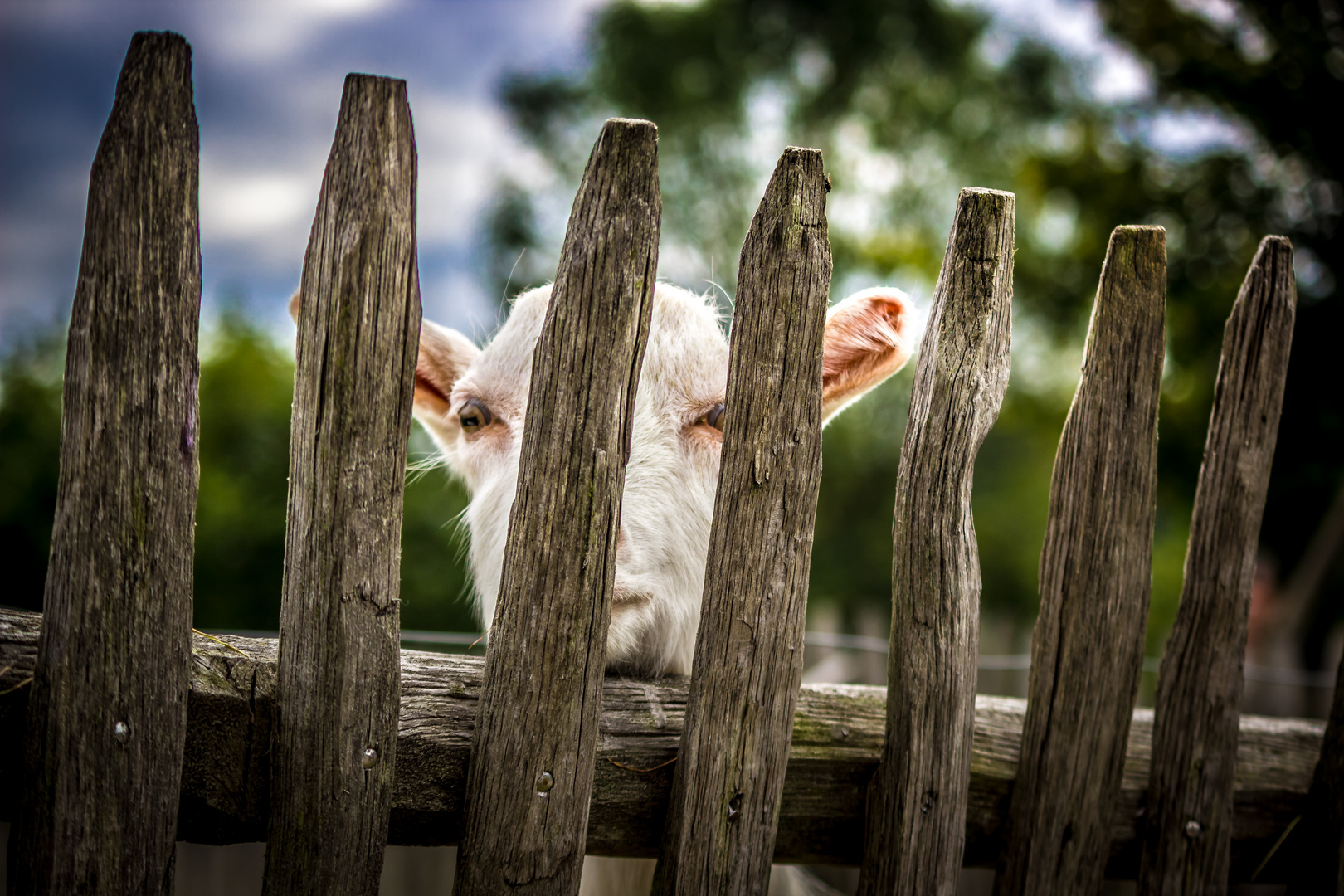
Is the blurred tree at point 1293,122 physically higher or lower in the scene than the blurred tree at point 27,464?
higher

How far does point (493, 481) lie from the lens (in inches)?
92.8

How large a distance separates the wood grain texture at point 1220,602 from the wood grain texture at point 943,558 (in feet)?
2.06

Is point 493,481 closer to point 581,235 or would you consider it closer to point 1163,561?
point 581,235

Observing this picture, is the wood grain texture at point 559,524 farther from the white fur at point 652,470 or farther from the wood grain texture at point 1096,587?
the wood grain texture at point 1096,587

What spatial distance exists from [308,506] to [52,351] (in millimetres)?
12469

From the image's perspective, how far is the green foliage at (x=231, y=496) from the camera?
9.66 m

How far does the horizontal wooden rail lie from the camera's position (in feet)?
5.33

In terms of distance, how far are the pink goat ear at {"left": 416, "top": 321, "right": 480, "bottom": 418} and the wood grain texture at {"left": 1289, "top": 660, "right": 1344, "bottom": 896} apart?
2.54 metres

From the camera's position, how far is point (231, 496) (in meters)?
11.4

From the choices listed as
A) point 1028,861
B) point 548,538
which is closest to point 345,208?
point 548,538

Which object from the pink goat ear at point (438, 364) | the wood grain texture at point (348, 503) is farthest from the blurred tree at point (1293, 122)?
the wood grain texture at point (348, 503)

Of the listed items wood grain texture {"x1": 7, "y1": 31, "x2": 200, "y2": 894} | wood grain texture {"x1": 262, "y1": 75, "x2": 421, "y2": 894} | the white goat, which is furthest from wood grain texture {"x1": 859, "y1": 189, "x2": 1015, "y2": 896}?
wood grain texture {"x1": 7, "y1": 31, "x2": 200, "y2": 894}

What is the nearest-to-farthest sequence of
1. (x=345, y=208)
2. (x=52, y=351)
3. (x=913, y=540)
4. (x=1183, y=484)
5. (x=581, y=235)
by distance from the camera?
(x=345, y=208)
(x=581, y=235)
(x=913, y=540)
(x=1183, y=484)
(x=52, y=351)

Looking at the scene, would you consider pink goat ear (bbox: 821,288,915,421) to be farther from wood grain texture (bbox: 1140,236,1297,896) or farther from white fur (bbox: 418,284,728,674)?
wood grain texture (bbox: 1140,236,1297,896)
